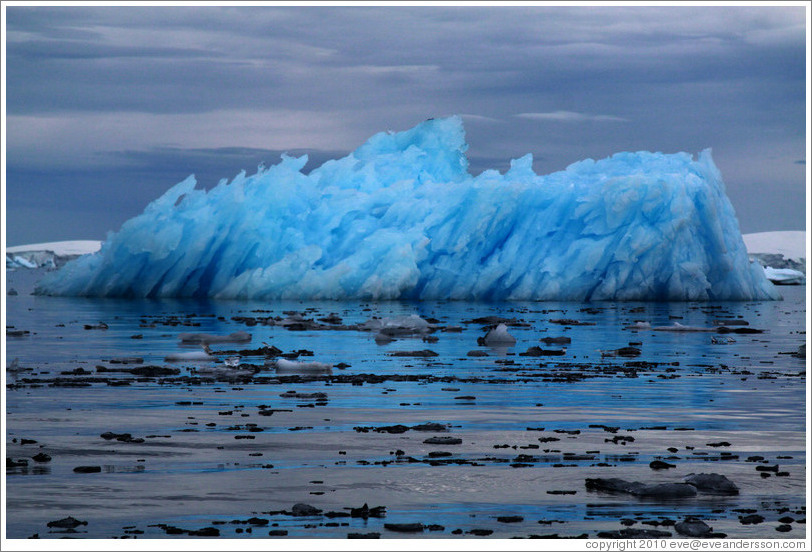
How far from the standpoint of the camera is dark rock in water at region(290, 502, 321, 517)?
26.2 ft

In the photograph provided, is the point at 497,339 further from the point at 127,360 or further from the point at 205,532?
the point at 205,532

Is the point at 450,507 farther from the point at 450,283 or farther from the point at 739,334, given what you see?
the point at 450,283

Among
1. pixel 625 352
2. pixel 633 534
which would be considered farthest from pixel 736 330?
pixel 633 534

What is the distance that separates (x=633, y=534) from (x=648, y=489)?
3.92 ft

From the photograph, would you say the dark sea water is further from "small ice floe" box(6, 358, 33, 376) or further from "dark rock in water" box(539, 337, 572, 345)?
"dark rock in water" box(539, 337, 572, 345)

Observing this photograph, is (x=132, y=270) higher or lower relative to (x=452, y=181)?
lower

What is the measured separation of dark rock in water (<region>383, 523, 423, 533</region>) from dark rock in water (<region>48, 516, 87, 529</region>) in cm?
200

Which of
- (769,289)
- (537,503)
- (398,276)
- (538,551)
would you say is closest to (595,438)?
(537,503)

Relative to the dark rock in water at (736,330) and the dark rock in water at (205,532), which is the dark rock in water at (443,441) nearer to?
the dark rock in water at (205,532)

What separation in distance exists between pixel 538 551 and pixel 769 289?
40298 mm

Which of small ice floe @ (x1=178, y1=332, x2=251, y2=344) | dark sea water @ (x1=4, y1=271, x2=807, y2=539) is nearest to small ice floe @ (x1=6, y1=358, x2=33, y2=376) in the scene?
dark sea water @ (x1=4, y1=271, x2=807, y2=539)

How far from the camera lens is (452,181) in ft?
155

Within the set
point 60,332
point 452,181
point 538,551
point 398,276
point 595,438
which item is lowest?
point 538,551

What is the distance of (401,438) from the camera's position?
11297mm
